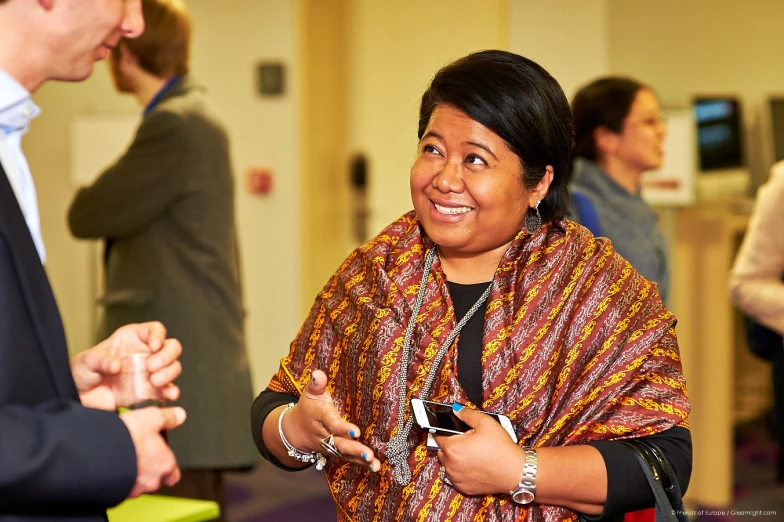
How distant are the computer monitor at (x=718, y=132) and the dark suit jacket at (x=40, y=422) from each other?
15.7 ft

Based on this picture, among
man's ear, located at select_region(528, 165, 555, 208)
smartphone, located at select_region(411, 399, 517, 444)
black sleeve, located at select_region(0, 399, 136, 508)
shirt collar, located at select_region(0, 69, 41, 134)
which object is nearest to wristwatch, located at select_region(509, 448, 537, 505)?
smartphone, located at select_region(411, 399, 517, 444)

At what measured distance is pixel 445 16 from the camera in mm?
5801

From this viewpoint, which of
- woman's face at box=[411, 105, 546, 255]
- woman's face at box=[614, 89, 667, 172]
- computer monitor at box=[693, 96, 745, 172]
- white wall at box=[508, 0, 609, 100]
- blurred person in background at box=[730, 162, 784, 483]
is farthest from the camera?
computer monitor at box=[693, 96, 745, 172]

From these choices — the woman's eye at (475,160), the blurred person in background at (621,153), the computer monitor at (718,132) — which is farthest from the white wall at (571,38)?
the woman's eye at (475,160)

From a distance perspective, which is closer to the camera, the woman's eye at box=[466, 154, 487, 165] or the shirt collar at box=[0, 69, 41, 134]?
the shirt collar at box=[0, 69, 41, 134]

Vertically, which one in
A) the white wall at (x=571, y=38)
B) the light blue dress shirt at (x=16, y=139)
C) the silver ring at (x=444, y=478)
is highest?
the white wall at (x=571, y=38)

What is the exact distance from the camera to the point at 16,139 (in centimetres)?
137

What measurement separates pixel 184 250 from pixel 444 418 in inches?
66.9

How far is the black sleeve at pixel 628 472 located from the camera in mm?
1630

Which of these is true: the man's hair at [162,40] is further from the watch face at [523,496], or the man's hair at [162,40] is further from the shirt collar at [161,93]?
the watch face at [523,496]

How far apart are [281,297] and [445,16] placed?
6.34 ft

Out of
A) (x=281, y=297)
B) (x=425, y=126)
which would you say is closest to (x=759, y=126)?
(x=281, y=297)

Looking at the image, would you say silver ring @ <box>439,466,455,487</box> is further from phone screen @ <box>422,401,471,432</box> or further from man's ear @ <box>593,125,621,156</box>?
man's ear @ <box>593,125,621,156</box>

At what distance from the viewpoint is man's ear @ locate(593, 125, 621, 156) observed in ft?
11.1
